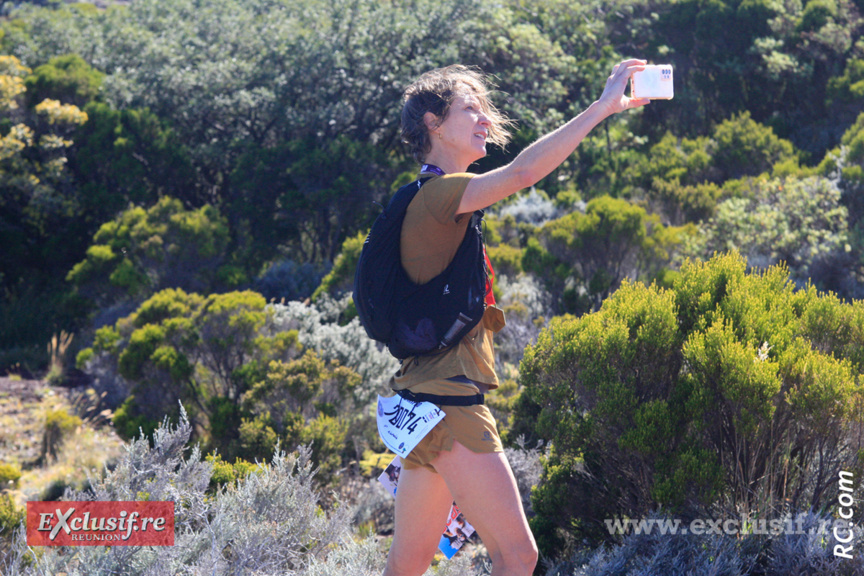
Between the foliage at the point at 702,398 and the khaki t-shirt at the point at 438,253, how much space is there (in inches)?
47.2

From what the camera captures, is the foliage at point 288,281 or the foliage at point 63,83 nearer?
the foliage at point 288,281

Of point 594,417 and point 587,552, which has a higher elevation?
point 594,417

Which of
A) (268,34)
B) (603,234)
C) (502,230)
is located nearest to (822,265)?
(603,234)

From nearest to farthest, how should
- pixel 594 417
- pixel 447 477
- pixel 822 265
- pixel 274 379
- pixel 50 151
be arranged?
pixel 447 477 < pixel 594 417 < pixel 274 379 < pixel 822 265 < pixel 50 151

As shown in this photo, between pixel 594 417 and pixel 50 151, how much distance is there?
10.0m

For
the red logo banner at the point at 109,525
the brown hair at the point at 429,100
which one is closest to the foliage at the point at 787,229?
the brown hair at the point at 429,100

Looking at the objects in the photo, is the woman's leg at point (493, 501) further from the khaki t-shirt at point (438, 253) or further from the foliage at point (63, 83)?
the foliage at point (63, 83)

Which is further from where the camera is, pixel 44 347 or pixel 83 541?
pixel 44 347

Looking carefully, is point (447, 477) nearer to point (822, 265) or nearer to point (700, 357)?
point (700, 357)

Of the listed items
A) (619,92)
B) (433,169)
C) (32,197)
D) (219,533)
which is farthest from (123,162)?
(619,92)

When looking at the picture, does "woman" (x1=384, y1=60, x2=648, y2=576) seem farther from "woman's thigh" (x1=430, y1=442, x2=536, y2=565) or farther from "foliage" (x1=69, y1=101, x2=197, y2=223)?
"foliage" (x1=69, y1=101, x2=197, y2=223)

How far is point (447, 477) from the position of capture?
6.37 ft

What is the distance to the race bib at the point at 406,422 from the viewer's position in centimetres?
193

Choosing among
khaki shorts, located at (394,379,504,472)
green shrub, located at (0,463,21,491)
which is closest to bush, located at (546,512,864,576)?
khaki shorts, located at (394,379,504,472)
